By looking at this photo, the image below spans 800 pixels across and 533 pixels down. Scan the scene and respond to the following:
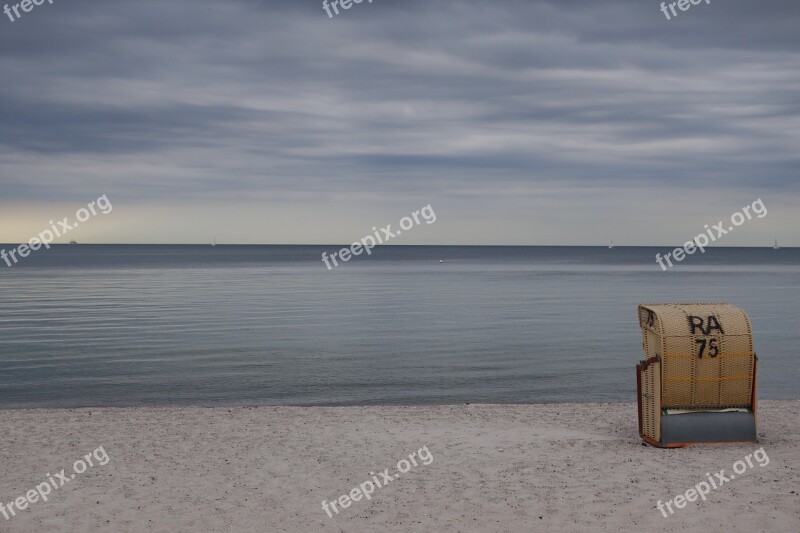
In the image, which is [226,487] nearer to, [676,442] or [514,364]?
[676,442]

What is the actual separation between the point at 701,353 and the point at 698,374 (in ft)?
1.15

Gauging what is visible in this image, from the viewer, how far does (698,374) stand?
494 inches

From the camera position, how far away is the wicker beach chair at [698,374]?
12.4 m

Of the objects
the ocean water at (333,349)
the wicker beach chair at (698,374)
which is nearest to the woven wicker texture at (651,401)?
the wicker beach chair at (698,374)

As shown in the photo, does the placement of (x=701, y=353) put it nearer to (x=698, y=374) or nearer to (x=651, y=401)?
(x=698, y=374)

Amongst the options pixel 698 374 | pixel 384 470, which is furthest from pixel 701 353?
pixel 384 470

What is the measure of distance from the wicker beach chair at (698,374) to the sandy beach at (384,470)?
33cm

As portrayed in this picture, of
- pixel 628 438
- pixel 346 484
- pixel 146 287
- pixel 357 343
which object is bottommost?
pixel 146 287

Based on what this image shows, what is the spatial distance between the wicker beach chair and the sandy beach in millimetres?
331

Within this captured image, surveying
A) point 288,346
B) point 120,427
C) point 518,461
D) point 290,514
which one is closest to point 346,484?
point 290,514

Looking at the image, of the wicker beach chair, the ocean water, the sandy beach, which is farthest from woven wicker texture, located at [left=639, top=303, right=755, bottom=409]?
the ocean water

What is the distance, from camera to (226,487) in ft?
36.8

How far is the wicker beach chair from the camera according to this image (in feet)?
40.8

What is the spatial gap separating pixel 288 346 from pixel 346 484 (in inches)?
782
